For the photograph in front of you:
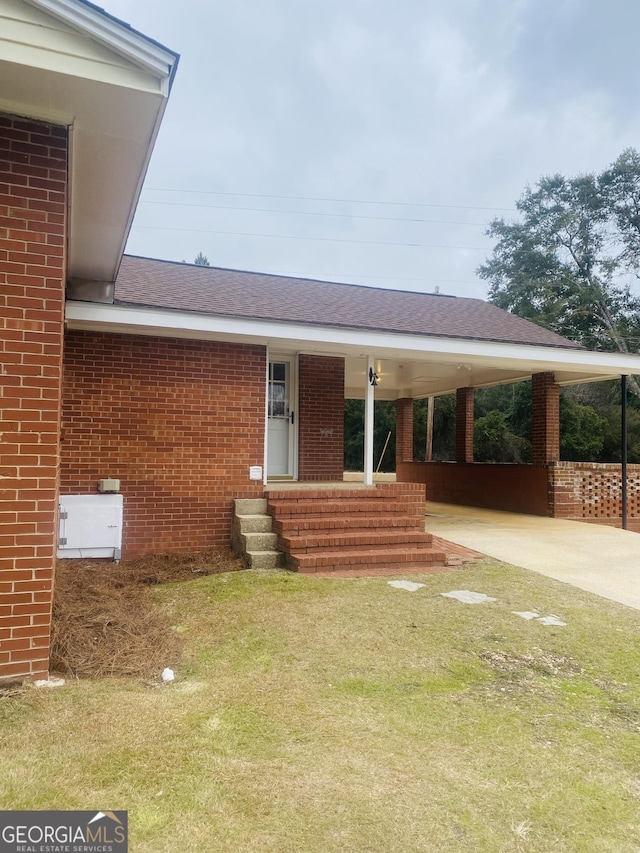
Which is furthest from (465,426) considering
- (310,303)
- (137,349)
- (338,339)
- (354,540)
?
(137,349)

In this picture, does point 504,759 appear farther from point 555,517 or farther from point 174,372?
point 555,517

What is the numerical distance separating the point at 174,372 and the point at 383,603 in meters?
4.06

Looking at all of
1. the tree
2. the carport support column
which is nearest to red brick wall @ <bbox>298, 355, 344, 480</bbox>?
the carport support column

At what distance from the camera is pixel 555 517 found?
11.4 m

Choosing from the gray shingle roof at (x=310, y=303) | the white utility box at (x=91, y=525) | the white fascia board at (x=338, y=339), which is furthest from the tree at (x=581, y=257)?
→ the white utility box at (x=91, y=525)

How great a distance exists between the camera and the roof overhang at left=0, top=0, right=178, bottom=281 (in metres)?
2.94

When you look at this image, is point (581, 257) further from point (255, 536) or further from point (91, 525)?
point (91, 525)

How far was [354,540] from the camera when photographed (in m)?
6.84

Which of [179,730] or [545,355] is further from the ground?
[545,355]

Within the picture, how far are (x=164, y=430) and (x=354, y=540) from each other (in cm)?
279

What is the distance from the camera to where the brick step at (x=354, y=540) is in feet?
21.5

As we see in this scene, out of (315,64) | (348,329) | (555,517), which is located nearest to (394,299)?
(348,329)

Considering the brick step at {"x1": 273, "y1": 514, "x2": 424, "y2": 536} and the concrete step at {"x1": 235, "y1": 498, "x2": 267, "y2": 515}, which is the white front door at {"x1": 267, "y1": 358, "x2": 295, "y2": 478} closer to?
the concrete step at {"x1": 235, "y1": 498, "x2": 267, "y2": 515}

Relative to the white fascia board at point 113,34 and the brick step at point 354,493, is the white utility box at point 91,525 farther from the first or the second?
the white fascia board at point 113,34
